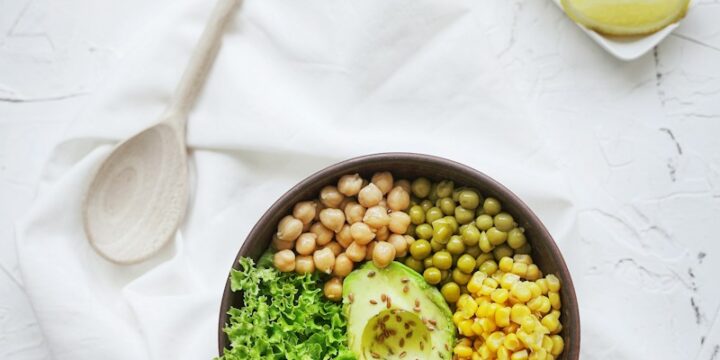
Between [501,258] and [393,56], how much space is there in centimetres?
57

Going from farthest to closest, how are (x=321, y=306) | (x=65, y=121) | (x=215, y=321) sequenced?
(x=65, y=121) < (x=215, y=321) < (x=321, y=306)

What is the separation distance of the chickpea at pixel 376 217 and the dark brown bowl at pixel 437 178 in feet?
0.32

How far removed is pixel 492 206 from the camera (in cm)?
190

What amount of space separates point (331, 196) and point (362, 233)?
0.38 feet

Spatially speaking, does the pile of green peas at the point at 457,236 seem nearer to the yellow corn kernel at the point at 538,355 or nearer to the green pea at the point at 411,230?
the green pea at the point at 411,230

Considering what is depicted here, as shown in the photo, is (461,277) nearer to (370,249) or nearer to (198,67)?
(370,249)

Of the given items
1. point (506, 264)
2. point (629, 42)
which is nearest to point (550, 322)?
point (506, 264)

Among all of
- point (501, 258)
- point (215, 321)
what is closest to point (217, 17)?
point (215, 321)

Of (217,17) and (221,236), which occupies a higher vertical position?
(217,17)

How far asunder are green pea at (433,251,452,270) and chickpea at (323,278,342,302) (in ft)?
0.74

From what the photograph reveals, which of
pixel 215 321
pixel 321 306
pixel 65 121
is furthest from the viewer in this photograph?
pixel 65 121

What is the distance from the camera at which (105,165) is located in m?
2.06

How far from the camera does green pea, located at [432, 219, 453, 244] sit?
6.25 ft

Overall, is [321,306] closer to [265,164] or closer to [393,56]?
[265,164]
